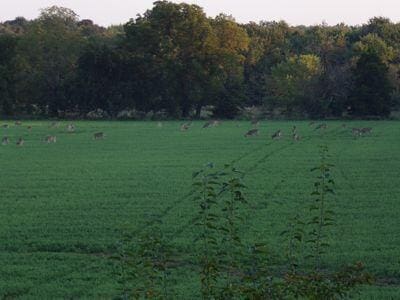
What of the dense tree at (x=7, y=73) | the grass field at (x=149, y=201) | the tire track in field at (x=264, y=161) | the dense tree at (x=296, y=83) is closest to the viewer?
the grass field at (x=149, y=201)

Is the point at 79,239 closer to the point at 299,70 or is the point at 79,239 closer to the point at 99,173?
the point at 99,173

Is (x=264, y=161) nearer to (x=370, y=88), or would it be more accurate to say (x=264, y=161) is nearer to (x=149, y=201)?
(x=149, y=201)

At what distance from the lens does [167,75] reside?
70938mm

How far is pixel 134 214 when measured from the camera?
1759 centimetres

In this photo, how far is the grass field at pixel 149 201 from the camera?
12.1 meters

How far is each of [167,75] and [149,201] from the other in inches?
2040

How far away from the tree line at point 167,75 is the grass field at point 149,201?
28.1 meters

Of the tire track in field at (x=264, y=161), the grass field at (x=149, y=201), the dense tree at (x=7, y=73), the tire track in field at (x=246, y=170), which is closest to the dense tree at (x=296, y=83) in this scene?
the tire track in field at (x=264, y=161)

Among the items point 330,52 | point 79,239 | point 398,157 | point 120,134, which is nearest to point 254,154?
point 398,157

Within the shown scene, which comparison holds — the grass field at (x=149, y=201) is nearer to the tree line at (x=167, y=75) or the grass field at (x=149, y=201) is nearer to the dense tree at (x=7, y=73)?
the tree line at (x=167, y=75)

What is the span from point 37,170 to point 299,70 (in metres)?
47.5

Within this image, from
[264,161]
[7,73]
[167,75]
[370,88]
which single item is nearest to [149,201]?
[264,161]

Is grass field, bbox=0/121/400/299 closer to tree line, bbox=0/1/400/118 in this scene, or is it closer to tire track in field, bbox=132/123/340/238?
tire track in field, bbox=132/123/340/238

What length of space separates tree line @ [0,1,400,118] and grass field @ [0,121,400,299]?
1106 inches
